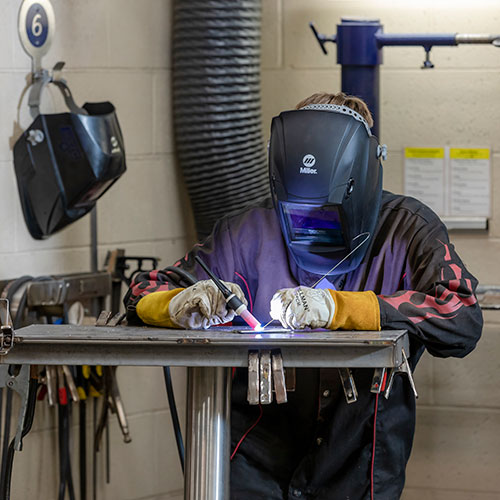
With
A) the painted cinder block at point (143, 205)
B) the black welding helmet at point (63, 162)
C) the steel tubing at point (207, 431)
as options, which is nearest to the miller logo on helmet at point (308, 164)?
the steel tubing at point (207, 431)

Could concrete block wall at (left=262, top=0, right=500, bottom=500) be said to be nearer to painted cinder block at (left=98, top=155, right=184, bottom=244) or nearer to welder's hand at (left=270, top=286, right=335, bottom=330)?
painted cinder block at (left=98, top=155, right=184, bottom=244)

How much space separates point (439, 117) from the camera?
2875mm

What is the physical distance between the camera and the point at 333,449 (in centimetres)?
180

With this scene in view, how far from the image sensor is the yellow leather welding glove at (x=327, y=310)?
1.54 m

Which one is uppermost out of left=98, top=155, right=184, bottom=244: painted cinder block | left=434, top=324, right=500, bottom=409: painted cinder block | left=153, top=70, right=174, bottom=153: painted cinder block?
left=153, top=70, right=174, bottom=153: painted cinder block

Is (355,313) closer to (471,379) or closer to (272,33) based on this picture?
(471,379)

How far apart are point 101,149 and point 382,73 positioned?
1.02m

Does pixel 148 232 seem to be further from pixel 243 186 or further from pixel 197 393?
pixel 197 393

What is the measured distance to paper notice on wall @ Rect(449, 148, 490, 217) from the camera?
2.87 meters

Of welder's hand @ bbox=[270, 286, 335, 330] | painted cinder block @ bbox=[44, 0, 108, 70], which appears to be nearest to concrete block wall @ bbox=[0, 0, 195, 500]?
painted cinder block @ bbox=[44, 0, 108, 70]

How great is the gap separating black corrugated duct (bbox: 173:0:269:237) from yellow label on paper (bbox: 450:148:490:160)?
25.1 inches

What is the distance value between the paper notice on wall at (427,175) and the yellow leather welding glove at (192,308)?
1.34m

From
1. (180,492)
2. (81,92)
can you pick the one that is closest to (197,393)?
(81,92)

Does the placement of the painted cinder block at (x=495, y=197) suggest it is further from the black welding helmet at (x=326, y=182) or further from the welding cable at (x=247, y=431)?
the welding cable at (x=247, y=431)
